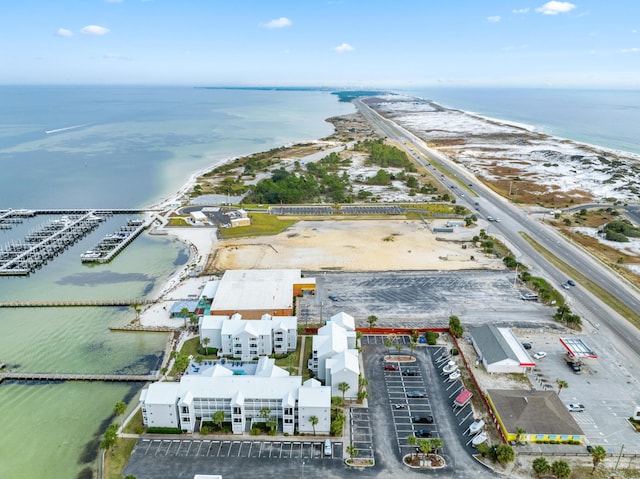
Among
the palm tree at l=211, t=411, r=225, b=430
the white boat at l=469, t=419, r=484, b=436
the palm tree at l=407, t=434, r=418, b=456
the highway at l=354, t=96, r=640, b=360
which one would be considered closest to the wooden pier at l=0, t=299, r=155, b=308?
the palm tree at l=211, t=411, r=225, b=430

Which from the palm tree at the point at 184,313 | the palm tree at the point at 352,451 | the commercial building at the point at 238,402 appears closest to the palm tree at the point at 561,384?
the palm tree at the point at 352,451

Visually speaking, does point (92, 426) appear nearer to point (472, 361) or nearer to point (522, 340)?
point (472, 361)

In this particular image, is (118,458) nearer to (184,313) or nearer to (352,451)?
(352,451)

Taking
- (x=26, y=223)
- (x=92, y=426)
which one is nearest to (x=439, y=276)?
(x=92, y=426)

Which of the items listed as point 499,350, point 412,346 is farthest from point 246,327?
point 499,350

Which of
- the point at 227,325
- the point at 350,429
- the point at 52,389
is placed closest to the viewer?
the point at 350,429

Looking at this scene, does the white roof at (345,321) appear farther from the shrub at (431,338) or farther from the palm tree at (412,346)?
the shrub at (431,338)
